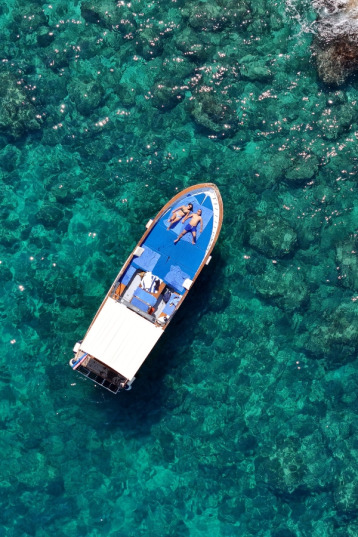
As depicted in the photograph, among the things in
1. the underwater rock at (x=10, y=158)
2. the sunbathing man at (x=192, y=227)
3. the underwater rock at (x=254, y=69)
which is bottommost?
the underwater rock at (x=10, y=158)

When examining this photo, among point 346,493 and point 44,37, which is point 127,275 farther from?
point 346,493

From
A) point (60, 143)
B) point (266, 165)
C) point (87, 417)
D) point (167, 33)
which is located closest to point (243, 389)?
point (87, 417)

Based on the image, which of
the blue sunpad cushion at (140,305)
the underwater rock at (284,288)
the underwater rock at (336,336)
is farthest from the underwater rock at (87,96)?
the underwater rock at (336,336)

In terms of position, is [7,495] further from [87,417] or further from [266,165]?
[266,165]

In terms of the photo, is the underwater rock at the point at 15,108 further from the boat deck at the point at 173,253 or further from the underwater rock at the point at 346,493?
the underwater rock at the point at 346,493

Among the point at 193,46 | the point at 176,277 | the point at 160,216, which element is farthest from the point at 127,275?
the point at 193,46

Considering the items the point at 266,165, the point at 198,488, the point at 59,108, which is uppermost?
the point at 266,165
